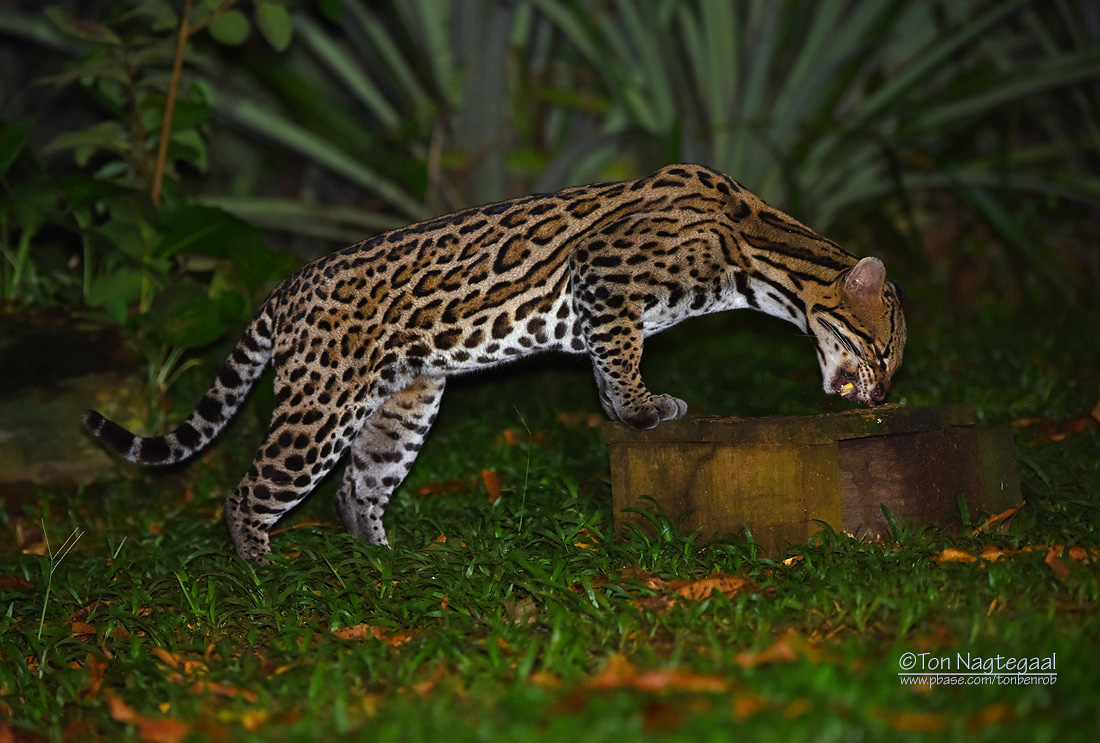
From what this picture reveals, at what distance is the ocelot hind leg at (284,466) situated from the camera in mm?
5000

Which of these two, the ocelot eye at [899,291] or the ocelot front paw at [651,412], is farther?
the ocelot eye at [899,291]

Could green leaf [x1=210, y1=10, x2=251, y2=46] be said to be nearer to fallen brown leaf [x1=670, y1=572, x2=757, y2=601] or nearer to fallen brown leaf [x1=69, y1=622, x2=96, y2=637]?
fallen brown leaf [x1=69, y1=622, x2=96, y2=637]

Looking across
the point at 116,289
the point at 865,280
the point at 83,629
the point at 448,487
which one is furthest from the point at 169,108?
the point at 865,280

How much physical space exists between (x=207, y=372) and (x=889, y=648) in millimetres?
5059

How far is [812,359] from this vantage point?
8.18 m

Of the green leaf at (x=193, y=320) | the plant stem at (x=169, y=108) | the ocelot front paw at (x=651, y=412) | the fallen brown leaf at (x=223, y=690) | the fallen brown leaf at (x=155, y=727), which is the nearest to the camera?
the fallen brown leaf at (x=155, y=727)

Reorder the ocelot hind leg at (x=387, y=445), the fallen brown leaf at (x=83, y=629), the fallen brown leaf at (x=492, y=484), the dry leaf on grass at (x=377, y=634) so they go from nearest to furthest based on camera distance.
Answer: the dry leaf on grass at (x=377, y=634), the fallen brown leaf at (x=83, y=629), the ocelot hind leg at (x=387, y=445), the fallen brown leaf at (x=492, y=484)

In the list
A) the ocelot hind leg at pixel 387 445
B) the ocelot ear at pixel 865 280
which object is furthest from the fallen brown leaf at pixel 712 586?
the ocelot hind leg at pixel 387 445

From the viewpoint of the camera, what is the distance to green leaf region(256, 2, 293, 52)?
262 inches

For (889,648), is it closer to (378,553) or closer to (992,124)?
(378,553)

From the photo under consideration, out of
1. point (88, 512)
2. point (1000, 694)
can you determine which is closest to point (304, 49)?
point (88, 512)

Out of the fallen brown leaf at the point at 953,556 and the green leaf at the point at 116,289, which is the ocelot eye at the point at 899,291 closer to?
the fallen brown leaf at the point at 953,556

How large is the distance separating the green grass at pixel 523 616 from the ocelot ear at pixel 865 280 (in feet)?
A: 1.79

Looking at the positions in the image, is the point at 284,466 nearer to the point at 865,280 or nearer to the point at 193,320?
the point at 193,320
